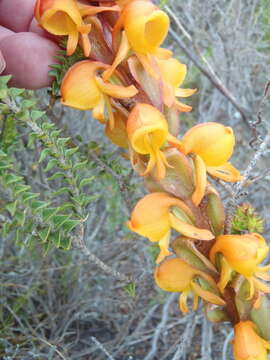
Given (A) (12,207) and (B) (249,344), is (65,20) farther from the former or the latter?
(B) (249,344)

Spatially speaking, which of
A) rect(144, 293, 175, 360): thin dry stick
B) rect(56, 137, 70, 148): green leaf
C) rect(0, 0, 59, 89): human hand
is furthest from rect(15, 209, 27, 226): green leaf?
rect(144, 293, 175, 360): thin dry stick

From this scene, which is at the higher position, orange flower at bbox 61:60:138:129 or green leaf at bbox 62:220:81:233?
orange flower at bbox 61:60:138:129

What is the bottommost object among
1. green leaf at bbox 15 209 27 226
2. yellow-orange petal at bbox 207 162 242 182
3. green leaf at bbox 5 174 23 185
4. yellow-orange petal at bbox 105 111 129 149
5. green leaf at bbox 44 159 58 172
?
Answer: green leaf at bbox 15 209 27 226

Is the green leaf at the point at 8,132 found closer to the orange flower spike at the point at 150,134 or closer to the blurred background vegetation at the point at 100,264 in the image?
the blurred background vegetation at the point at 100,264

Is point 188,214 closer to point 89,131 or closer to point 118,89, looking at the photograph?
point 118,89

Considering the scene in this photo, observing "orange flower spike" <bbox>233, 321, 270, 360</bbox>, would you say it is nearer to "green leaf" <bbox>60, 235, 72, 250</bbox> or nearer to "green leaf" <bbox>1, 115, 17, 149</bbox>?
"green leaf" <bbox>60, 235, 72, 250</bbox>

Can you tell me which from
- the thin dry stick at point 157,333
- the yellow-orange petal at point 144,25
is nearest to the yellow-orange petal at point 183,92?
the yellow-orange petal at point 144,25
